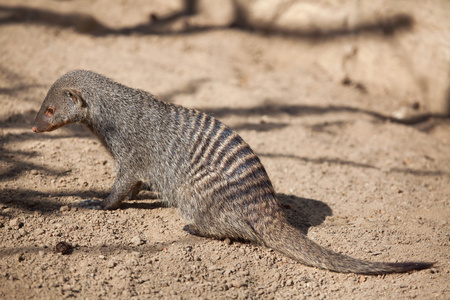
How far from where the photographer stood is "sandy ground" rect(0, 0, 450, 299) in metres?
2.62

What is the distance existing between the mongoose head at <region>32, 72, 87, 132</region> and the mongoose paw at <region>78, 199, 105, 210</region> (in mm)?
602

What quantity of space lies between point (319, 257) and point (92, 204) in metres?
1.68

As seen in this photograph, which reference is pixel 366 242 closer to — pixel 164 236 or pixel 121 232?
pixel 164 236

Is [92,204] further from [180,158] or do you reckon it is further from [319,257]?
[319,257]

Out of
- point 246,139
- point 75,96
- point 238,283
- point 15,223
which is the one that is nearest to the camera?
point 238,283

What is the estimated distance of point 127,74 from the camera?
16.2 feet

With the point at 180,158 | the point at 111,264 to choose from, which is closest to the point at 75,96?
the point at 180,158

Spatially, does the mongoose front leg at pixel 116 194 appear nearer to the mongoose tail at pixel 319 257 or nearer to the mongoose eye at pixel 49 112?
the mongoose eye at pixel 49 112

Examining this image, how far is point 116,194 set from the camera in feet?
10.2

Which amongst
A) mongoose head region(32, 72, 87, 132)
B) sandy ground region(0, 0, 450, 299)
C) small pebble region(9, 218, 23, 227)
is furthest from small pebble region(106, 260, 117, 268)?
mongoose head region(32, 72, 87, 132)

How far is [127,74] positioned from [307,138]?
2.23 meters

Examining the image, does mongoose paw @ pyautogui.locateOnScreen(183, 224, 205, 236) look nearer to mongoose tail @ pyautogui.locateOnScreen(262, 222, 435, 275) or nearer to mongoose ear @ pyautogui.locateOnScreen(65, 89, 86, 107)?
mongoose tail @ pyautogui.locateOnScreen(262, 222, 435, 275)

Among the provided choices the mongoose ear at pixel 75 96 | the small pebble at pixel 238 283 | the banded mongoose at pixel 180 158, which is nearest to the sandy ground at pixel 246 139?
the small pebble at pixel 238 283

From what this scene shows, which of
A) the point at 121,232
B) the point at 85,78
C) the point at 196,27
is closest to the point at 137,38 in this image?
the point at 196,27
